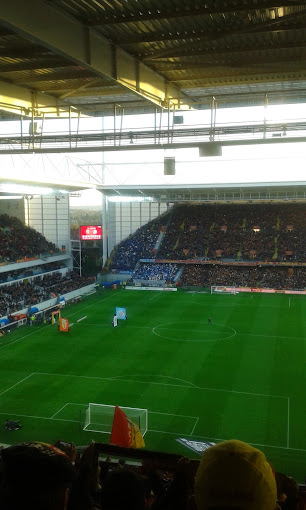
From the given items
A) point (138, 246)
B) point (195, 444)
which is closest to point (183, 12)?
point (195, 444)

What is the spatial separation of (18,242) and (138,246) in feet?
49.2

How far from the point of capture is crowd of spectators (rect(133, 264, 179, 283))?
5031 cm

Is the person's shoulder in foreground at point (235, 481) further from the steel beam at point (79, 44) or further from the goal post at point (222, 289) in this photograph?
the goal post at point (222, 289)

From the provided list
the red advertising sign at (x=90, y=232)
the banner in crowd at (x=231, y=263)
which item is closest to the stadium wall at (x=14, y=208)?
the red advertising sign at (x=90, y=232)

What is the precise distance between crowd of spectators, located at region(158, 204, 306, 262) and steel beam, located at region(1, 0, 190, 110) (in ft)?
139

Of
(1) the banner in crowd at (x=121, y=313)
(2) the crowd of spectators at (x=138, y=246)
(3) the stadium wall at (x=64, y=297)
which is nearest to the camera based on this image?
(1) the banner in crowd at (x=121, y=313)

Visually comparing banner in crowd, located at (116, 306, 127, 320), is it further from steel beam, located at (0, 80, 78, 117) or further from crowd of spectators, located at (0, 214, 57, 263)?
steel beam, located at (0, 80, 78, 117)

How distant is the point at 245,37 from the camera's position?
8.02 metres

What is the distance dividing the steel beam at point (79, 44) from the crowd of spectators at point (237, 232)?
4224cm

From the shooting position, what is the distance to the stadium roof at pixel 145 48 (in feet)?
22.0

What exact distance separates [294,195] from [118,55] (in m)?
45.4

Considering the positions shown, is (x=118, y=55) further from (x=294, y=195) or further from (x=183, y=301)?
(x=294, y=195)

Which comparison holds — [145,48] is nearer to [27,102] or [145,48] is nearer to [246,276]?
[27,102]

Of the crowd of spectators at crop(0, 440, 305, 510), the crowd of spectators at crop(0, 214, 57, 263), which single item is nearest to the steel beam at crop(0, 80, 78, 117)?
the crowd of spectators at crop(0, 440, 305, 510)
